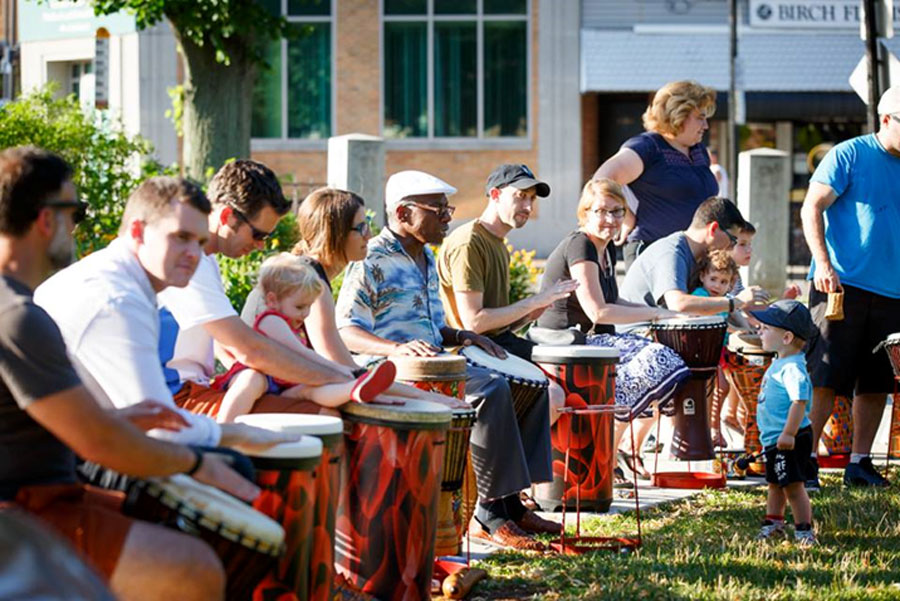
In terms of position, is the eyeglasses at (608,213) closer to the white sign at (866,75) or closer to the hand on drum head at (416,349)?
the hand on drum head at (416,349)

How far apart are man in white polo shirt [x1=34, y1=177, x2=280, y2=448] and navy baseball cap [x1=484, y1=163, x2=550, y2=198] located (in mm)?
3220

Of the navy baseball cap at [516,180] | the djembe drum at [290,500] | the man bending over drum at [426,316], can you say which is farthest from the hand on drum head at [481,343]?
the djembe drum at [290,500]

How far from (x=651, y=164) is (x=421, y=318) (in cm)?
275

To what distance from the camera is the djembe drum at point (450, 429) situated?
5.84 meters

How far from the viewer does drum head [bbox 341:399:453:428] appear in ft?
16.6

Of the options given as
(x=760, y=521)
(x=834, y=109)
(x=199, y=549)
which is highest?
(x=834, y=109)

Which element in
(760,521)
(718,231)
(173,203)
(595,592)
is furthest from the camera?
(718,231)

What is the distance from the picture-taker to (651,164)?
8.91 meters

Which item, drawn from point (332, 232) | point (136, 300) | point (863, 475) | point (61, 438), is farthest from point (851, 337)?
point (61, 438)

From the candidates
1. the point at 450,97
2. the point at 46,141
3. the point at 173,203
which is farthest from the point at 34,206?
the point at 450,97

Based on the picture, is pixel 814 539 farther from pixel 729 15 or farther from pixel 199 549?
pixel 729 15

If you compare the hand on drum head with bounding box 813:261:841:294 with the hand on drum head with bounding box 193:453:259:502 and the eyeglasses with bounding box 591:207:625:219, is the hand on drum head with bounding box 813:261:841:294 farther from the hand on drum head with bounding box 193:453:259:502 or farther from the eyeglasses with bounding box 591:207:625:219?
the hand on drum head with bounding box 193:453:259:502

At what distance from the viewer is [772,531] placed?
22.2ft

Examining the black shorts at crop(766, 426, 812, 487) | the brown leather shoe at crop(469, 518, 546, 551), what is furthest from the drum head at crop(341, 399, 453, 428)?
the black shorts at crop(766, 426, 812, 487)
